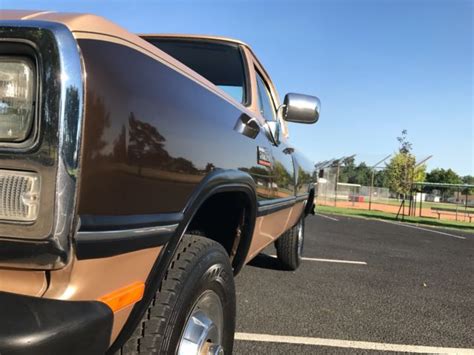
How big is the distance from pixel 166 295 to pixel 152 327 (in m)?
0.12

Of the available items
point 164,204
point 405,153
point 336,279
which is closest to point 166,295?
point 164,204

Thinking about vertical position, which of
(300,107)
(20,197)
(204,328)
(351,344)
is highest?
(300,107)

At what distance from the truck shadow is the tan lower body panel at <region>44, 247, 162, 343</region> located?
15.0 ft

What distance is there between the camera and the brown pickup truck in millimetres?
1163

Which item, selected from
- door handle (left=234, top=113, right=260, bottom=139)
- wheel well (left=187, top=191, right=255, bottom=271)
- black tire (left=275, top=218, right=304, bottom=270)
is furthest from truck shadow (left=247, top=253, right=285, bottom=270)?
door handle (left=234, top=113, right=260, bottom=139)

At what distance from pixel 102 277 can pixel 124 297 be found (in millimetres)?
145

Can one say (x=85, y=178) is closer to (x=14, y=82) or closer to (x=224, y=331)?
(x=14, y=82)

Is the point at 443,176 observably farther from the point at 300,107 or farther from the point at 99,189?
the point at 99,189

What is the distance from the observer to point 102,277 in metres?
1.28

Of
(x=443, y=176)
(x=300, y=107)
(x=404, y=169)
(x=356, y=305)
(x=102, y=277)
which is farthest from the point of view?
(x=443, y=176)

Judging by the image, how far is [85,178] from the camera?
1201 millimetres

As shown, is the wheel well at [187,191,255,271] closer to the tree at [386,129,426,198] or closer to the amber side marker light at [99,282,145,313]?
the amber side marker light at [99,282,145,313]

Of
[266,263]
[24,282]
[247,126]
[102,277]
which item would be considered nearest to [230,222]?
[247,126]

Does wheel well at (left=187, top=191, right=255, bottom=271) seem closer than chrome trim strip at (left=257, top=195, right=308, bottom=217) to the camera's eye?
Yes
